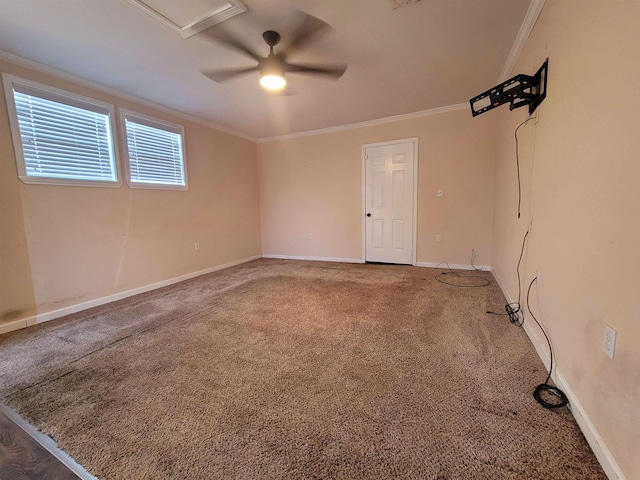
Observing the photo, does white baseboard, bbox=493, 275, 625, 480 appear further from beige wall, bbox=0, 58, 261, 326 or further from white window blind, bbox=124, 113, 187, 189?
white window blind, bbox=124, 113, 187, 189

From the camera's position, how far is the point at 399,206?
14.9 ft

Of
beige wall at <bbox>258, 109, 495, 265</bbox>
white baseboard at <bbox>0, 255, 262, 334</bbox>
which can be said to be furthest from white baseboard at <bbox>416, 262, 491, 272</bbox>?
white baseboard at <bbox>0, 255, 262, 334</bbox>

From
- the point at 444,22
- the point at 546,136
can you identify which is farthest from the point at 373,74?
the point at 546,136

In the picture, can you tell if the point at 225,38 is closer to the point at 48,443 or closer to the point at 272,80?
the point at 272,80

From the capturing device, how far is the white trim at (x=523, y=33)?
1922 mm

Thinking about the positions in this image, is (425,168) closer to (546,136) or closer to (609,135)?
(546,136)

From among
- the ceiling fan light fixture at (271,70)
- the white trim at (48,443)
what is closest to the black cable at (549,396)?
the white trim at (48,443)

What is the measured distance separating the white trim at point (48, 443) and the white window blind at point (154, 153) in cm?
266

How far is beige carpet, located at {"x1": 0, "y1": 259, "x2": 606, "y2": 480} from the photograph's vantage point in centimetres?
110

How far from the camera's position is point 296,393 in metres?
1.51

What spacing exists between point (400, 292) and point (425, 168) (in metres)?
2.24

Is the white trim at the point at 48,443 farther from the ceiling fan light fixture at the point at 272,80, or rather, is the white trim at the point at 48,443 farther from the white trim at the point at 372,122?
the white trim at the point at 372,122

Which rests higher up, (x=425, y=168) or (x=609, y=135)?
(x=425, y=168)

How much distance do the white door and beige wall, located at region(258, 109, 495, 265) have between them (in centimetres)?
15
